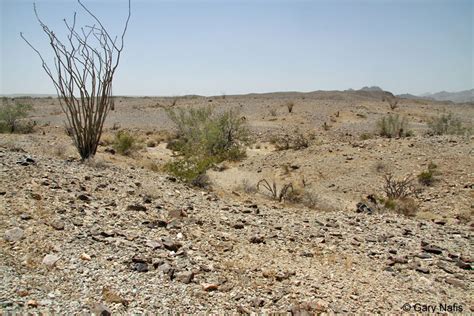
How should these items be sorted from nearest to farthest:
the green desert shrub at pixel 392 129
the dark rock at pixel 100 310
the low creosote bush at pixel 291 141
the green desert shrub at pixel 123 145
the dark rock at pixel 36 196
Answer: the dark rock at pixel 100 310 → the dark rock at pixel 36 196 → the green desert shrub at pixel 123 145 → the low creosote bush at pixel 291 141 → the green desert shrub at pixel 392 129

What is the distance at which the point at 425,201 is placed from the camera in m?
8.50

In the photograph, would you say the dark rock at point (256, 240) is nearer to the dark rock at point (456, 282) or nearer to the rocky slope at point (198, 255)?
the rocky slope at point (198, 255)

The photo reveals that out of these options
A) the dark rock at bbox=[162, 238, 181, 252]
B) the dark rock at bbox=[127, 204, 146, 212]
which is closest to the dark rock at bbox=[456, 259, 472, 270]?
the dark rock at bbox=[162, 238, 181, 252]

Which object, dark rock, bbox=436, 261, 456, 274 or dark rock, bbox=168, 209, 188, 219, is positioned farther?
dark rock, bbox=168, 209, 188, 219

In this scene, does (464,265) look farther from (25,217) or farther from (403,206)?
(25,217)

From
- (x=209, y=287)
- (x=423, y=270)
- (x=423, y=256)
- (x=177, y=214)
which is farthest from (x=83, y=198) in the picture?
(x=423, y=256)

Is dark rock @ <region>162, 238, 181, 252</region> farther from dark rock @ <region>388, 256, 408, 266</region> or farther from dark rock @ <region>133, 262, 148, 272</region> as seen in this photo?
dark rock @ <region>388, 256, 408, 266</region>

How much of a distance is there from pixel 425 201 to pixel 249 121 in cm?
1495

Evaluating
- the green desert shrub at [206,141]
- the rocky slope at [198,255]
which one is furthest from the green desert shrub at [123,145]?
the rocky slope at [198,255]

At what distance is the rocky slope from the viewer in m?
3.27

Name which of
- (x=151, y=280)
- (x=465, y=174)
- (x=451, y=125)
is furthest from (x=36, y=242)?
(x=451, y=125)

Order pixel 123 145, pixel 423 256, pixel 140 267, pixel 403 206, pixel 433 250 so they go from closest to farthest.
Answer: pixel 140 267, pixel 423 256, pixel 433 250, pixel 403 206, pixel 123 145

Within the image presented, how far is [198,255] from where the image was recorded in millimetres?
4113

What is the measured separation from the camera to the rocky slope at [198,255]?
10.7 feet
